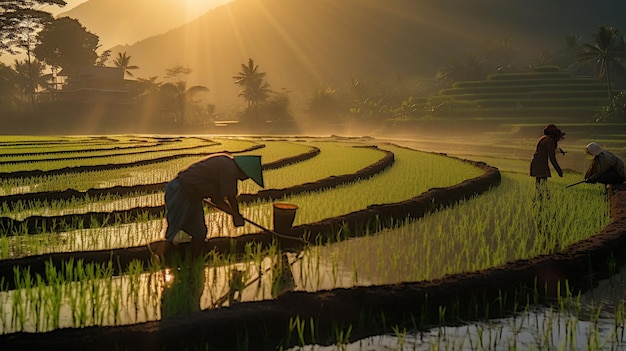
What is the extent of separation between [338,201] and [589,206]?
3771 mm

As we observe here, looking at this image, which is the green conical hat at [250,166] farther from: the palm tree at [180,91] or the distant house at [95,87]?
the palm tree at [180,91]

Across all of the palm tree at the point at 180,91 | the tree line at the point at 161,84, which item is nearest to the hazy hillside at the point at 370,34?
the tree line at the point at 161,84

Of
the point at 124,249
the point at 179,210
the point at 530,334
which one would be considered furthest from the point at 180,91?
the point at 530,334

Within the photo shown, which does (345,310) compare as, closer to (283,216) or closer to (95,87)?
(283,216)

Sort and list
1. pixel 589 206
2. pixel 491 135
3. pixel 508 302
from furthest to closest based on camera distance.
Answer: pixel 491 135, pixel 589 206, pixel 508 302

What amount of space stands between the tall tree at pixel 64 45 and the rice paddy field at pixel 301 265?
146ft

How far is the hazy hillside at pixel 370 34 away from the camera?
442ft

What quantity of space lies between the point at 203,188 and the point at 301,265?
1159 millimetres

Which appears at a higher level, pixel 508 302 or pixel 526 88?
pixel 526 88

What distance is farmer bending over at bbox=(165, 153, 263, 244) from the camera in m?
4.74

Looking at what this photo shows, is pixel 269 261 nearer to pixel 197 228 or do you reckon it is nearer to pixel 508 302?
pixel 197 228

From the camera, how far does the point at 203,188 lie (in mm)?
4863

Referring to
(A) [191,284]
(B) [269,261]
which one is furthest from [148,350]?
(B) [269,261]

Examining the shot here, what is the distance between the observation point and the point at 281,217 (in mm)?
5602
